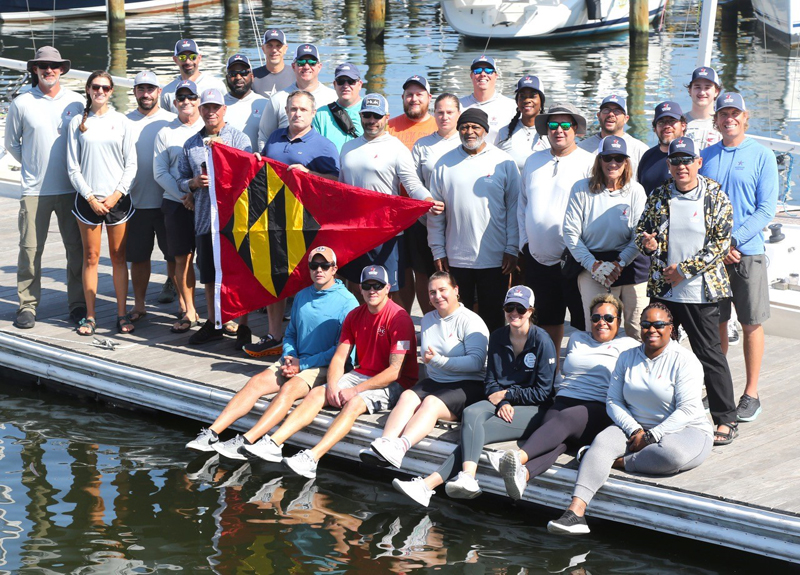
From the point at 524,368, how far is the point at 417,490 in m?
1.06

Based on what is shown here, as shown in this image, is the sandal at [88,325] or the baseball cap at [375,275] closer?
the baseball cap at [375,275]

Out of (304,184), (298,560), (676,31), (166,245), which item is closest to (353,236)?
(304,184)

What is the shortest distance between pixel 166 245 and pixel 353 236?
1.99 metres

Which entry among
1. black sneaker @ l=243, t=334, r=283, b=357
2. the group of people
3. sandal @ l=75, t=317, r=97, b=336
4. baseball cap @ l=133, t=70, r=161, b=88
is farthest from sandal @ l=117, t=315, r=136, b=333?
baseball cap @ l=133, t=70, r=161, b=88

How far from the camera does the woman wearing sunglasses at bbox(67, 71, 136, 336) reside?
9.10m

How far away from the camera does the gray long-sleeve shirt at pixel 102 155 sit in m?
9.11

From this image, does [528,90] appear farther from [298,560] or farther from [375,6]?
[375,6]

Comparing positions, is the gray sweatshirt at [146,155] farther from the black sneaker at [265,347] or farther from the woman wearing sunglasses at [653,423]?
the woman wearing sunglasses at [653,423]

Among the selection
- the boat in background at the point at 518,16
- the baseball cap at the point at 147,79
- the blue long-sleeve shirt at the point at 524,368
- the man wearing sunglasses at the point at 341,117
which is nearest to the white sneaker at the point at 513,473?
the blue long-sleeve shirt at the point at 524,368

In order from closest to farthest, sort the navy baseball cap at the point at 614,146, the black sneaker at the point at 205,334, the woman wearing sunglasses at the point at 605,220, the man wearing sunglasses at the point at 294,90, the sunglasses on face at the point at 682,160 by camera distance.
Result: the sunglasses on face at the point at 682,160 < the navy baseball cap at the point at 614,146 < the woman wearing sunglasses at the point at 605,220 < the man wearing sunglasses at the point at 294,90 < the black sneaker at the point at 205,334

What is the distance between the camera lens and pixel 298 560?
22.8 feet

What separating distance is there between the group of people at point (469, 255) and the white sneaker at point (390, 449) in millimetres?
14

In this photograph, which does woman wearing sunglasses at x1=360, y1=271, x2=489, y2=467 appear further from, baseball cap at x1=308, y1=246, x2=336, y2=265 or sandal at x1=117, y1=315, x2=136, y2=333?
sandal at x1=117, y1=315, x2=136, y2=333

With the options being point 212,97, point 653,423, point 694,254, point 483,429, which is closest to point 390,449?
point 483,429
